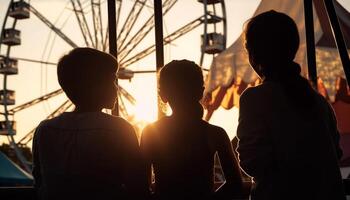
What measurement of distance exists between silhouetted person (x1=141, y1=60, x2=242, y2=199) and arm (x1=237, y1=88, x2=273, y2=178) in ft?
0.73

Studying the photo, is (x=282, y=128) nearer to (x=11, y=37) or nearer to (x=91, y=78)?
(x=91, y=78)

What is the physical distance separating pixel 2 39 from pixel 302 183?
24.6 metres

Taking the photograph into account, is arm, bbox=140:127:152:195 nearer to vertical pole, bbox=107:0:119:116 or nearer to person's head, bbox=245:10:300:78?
vertical pole, bbox=107:0:119:116

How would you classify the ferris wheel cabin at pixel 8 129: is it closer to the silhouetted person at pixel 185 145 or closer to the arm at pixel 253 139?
the silhouetted person at pixel 185 145

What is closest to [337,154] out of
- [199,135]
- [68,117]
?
[199,135]

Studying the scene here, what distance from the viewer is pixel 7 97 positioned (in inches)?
996

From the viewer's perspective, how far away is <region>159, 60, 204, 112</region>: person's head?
167 centimetres

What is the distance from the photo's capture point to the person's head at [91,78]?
5.06 feet

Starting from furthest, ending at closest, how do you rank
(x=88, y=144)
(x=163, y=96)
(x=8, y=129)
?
(x=8, y=129), (x=163, y=96), (x=88, y=144)

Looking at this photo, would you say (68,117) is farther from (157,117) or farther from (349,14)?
(349,14)

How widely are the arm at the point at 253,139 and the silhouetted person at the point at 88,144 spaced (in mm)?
263

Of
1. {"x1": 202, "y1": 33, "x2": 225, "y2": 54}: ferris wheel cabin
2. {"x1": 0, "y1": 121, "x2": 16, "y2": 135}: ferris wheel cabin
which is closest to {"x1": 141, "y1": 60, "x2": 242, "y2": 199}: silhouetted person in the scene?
{"x1": 202, "y1": 33, "x2": 225, "y2": 54}: ferris wheel cabin

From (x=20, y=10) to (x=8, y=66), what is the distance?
7.43 feet

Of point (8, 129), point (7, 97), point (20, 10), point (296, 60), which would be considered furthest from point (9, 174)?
point (7, 97)
